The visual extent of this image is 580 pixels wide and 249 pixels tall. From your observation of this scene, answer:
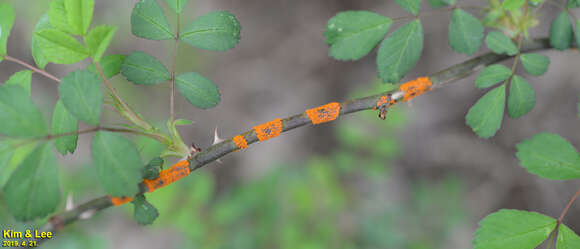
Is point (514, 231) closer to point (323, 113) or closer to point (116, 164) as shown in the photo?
point (323, 113)

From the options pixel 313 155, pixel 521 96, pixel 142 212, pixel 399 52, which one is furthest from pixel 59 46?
pixel 313 155

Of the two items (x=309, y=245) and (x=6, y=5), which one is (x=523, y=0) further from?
(x=309, y=245)

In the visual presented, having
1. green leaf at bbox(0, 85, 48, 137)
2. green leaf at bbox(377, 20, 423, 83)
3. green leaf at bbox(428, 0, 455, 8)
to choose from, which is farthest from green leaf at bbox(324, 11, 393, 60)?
green leaf at bbox(0, 85, 48, 137)

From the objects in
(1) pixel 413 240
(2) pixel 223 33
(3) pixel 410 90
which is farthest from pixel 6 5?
(1) pixel 413 240

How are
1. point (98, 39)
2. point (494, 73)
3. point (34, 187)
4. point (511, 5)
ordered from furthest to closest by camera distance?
point (494, 73), point (511, 5), point (98, 39), point (34, 187)

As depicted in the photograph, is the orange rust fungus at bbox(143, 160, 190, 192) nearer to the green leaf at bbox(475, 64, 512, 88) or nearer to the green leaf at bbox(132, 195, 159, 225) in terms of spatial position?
the green leaf at bbox(132, 195, 159, 225)

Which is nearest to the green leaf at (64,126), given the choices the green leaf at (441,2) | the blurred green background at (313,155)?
the blurred green background at (313,155)

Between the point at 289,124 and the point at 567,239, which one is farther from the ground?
the point at 289,124
